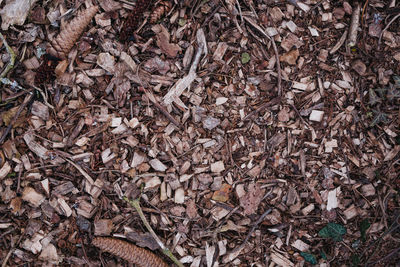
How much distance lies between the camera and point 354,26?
1.96 meters

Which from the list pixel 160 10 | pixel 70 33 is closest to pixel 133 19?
pixel 160 10

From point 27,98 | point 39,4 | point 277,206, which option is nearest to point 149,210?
point 277,206

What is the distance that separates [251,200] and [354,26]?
1.24 metres

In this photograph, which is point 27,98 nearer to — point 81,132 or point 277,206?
point 81,132

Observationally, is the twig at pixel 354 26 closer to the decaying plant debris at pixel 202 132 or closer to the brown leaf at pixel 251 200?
the decaying plant debris at pixel 202 132

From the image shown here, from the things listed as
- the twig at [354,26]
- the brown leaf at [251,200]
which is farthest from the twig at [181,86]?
the twig at [354,26]

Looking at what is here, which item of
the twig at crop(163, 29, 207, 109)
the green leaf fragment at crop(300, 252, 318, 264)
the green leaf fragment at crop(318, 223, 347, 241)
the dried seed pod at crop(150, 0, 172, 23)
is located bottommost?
the green leaf fragment at crop(300, 252, 318, 264)

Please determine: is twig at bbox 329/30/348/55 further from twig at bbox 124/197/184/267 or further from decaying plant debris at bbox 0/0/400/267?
twig at bbox 124/197/184/267

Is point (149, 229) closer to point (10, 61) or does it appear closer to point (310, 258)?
point (310, 258)

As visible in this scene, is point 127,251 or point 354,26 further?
point 354,26

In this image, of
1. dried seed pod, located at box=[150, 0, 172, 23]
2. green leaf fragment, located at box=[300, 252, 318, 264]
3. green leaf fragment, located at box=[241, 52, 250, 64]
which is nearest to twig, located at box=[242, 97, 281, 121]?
green leaf fragment, located at box=[241, 52, 250, 64]

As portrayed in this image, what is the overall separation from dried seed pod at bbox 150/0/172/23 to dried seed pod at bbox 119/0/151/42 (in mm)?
59

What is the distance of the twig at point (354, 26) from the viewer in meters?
1.96

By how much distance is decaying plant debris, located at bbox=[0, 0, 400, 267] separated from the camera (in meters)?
1.83
